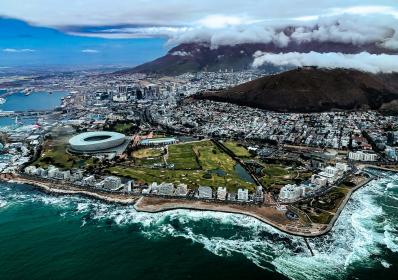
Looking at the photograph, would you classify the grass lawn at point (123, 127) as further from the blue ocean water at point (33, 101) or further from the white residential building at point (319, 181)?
the white residential building at point (319, 181)

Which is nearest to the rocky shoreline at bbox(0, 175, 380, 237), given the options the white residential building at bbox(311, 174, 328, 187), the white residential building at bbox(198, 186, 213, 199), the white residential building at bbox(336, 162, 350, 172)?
the white residential building at bbox(198, 186, 213, 199)

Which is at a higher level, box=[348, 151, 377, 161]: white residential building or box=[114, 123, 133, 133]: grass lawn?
box=[348, 151, 377, 161]: white residential building

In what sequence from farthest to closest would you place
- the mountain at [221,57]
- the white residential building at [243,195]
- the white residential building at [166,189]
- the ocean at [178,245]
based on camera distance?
1. the mountain at [221,57]
2. the white residential building at [166,189]
3. the white residential building at [243,195]
4. the ocean at [178,245]

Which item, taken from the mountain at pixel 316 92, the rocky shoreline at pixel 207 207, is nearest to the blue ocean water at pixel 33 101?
the mountain at pixel 316 92

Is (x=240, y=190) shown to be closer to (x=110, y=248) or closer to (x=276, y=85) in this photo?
(x=110, y=248)

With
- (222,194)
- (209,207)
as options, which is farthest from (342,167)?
(209,207)

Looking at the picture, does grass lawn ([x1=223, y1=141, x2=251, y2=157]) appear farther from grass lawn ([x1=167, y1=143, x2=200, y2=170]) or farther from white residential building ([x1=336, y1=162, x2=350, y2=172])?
white residential building ([x1=336, y1=162, x2=350, y2=172])

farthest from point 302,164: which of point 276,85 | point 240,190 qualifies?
point 276,85
